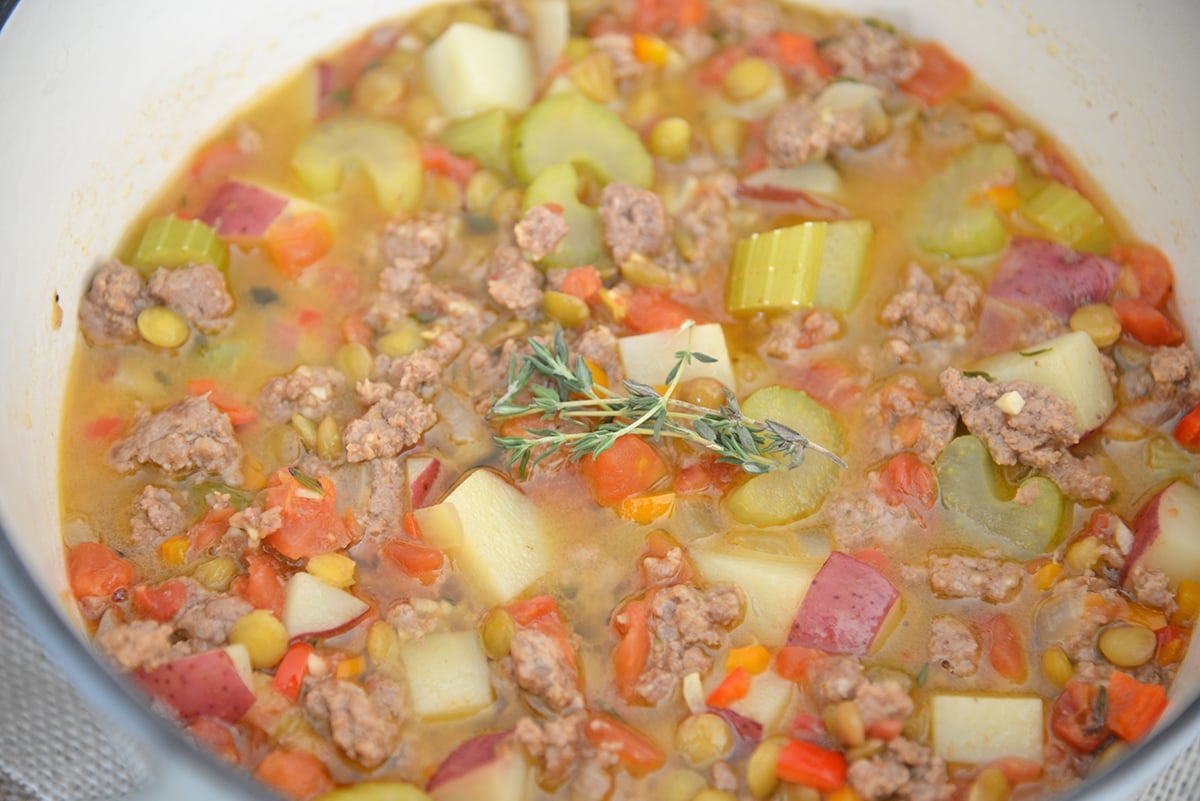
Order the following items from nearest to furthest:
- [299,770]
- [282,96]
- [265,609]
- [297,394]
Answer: [299,770]
[265,609]
[297,394]
[282,96]

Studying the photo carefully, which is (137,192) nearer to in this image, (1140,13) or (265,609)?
(265,609)

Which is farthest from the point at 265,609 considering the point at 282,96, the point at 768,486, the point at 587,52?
the point at 587,52

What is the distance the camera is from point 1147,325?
15.0 feet

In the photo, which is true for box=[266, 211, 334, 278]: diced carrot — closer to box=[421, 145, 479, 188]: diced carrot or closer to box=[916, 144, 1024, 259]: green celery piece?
box=[421, 145, 479, 188]: diced carrot

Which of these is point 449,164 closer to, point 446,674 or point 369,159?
point 369,159

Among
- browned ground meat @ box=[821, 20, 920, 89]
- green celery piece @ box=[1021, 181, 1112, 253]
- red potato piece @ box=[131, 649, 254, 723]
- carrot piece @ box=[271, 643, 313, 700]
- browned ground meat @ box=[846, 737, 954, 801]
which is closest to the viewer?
browned ground meat @ box=[846, 737, 954, 801]

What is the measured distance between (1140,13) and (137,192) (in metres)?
4.12

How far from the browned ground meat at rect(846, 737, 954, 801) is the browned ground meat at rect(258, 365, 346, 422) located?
2.28m

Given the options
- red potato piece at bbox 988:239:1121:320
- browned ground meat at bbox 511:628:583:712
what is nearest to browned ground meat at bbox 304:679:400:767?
browned ground meat at bbox 511:628:583:712

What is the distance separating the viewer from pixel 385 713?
12.5 feet

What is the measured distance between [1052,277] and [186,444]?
11.2ft

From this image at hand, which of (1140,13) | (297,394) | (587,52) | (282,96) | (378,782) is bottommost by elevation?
(378,782)

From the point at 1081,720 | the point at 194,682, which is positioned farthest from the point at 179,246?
the point at 1081,720

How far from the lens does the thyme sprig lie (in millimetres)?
3994
